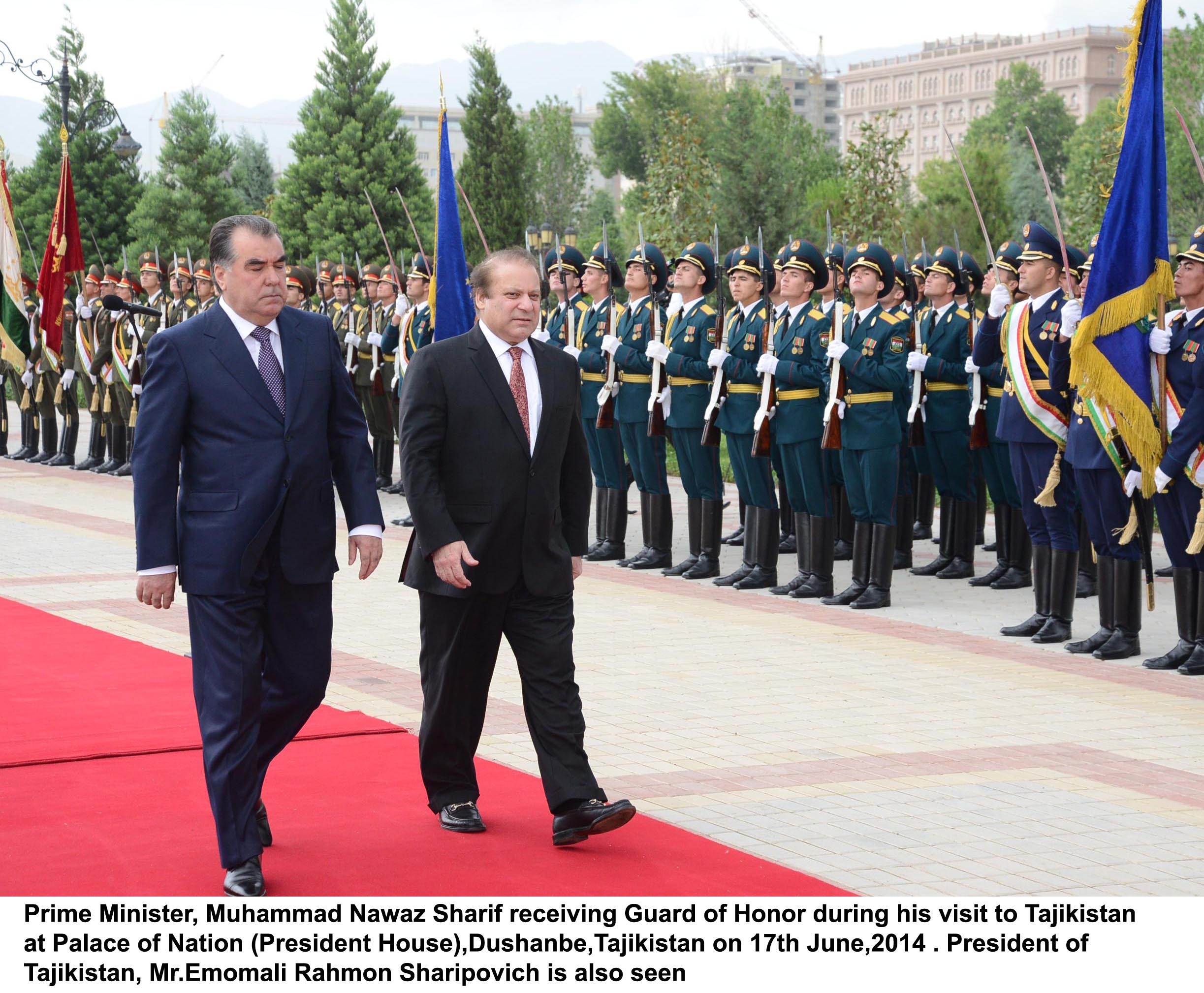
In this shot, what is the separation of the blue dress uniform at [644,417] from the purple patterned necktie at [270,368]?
689cm

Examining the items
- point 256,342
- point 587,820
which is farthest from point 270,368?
point 587,820

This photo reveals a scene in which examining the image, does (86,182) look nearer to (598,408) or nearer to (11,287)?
(11,287)

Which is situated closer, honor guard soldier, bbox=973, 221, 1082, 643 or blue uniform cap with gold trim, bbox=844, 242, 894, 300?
honor guard soldier, bbox=973, 221, 1082, 643

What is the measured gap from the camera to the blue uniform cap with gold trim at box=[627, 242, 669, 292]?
11781 mm

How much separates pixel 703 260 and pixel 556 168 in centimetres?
6222

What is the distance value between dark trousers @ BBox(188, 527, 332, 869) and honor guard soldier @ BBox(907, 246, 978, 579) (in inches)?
279

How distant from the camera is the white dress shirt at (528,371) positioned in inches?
206

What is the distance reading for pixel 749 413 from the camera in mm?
10953

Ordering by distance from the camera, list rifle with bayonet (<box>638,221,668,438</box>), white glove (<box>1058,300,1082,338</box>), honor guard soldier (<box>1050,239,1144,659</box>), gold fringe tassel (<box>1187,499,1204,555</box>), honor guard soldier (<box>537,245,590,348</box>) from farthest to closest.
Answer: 1. honor guard soldier (<box>537,245,590,348</box>)
2. rifle with bayonet (<box>638,221,668,438</box>)
3. white glove (<box>1058,300,1082,338</box>)
4. honor guard soldier (<box>1050,239,1144,659</box>)
5. gold fringe tassel (<box>1187,499,1204,555</box>)

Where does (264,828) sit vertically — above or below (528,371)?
below

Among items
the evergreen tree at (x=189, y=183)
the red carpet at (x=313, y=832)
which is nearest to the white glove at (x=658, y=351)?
the red carpet at (x=313, y=832)

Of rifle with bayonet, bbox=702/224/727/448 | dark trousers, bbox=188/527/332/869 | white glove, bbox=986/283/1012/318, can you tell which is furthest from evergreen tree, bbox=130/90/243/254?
dark trousers, bbox=188/527/332/869

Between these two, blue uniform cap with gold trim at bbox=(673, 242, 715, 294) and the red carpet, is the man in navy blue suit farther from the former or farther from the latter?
blue uniform cap with gold trim at bbox=(673, 242, 715, 294)
